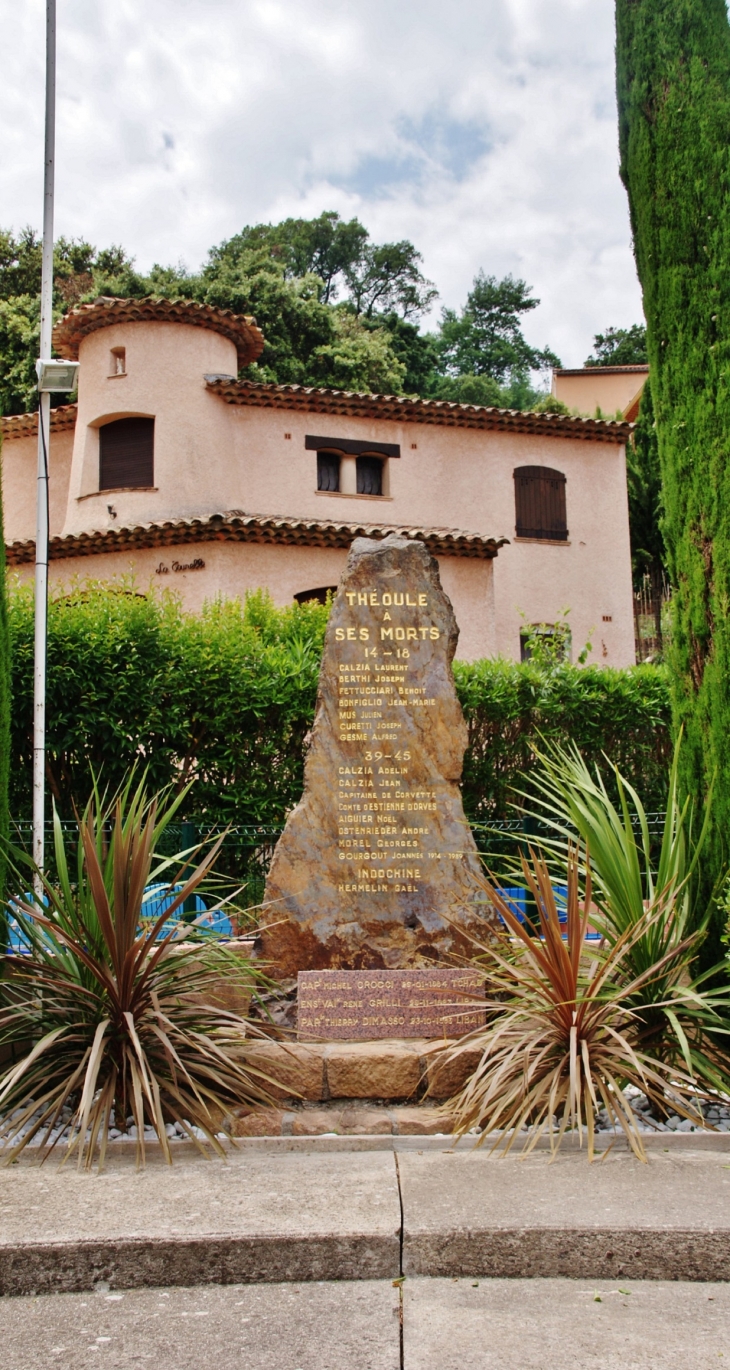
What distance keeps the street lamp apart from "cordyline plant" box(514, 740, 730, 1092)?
122 inches

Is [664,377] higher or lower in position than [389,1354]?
higher

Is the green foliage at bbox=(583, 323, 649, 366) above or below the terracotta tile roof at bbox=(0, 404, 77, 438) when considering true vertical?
above

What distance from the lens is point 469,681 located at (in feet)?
32.2

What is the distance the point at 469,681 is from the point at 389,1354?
7.04m

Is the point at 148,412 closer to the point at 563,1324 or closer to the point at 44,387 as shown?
the point at 44,387

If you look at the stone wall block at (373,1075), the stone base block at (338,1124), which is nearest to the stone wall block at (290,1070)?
the stone wall block at (373,1075)

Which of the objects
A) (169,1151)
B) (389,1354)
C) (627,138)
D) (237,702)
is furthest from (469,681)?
(389,1354)

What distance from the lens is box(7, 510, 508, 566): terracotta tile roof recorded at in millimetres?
17781

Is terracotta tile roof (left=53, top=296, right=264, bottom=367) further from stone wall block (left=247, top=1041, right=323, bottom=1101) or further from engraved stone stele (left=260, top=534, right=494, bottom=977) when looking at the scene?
stone wall block (left=247, top=1041, right=323, bottom=1101)

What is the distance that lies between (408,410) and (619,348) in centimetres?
2726

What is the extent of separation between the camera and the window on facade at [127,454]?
20422mm

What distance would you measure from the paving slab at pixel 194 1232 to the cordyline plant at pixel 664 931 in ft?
5.37

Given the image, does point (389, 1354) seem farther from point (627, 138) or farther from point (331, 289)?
point (331, 289)

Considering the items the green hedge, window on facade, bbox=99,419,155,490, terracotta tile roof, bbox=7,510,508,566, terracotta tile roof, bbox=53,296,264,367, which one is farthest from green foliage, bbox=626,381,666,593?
the green hedge
